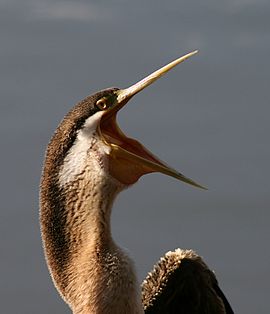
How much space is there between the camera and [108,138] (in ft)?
20.4

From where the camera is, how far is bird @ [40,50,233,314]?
20.0ft

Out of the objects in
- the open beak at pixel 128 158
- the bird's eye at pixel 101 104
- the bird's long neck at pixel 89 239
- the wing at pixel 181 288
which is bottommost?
the wing at pixel 181 288

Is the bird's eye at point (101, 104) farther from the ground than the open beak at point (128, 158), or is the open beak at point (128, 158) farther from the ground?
the bird's eye at point (101, 104)

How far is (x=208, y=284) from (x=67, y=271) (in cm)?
121

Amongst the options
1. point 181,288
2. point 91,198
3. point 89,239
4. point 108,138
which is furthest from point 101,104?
point 181,288

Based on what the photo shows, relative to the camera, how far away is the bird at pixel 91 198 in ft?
20.0

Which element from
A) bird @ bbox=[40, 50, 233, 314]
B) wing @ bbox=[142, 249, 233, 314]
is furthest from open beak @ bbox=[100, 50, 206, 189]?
wing @ bbox=[142, 249, 233, 314]

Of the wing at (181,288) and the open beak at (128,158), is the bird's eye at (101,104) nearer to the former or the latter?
the open beak at (128,158)

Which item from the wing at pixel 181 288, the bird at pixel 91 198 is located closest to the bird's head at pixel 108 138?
the bird at pixel 91 198

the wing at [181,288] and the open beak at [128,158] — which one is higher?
the open beak at [128,158]

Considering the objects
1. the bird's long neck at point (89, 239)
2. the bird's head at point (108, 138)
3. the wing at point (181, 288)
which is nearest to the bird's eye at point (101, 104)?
the bird's head at point (108, 138)

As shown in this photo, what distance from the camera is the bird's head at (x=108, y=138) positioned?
20.0 ft

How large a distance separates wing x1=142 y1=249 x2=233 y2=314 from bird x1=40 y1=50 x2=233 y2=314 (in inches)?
37.9

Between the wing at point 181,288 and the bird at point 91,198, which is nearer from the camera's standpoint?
the bird at point 91,198
